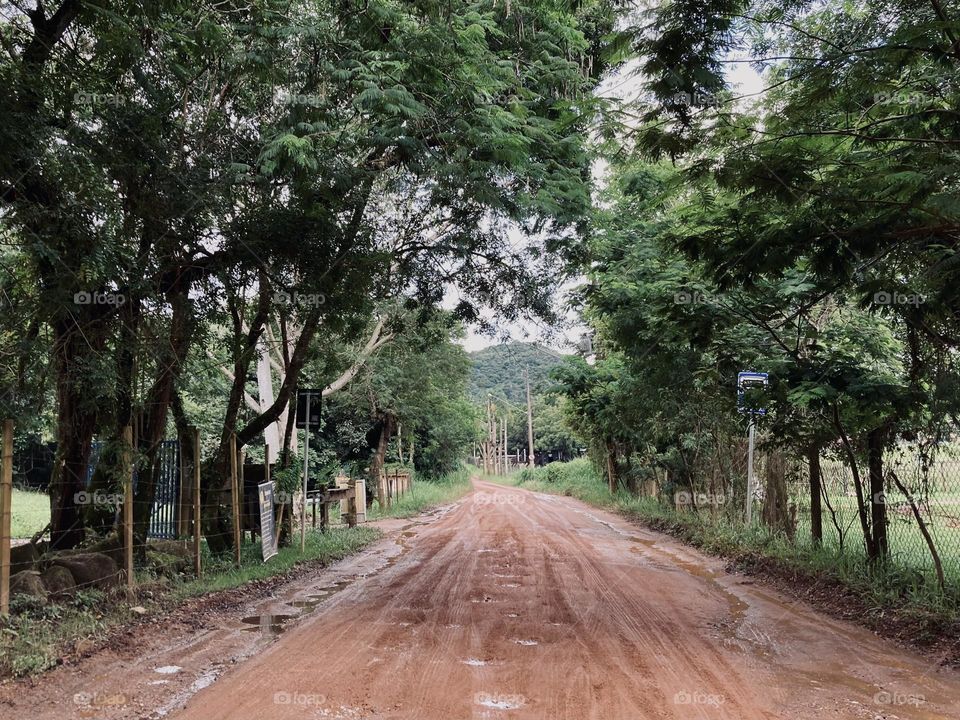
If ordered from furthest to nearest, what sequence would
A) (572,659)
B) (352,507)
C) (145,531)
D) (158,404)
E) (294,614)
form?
(352,507)
(145,531)
(158,404)
(294,614)
(572,659)

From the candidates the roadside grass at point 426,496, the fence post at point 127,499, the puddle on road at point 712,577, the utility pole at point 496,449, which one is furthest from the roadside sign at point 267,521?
the utility pole at point 496,449

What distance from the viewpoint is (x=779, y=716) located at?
466 centimetres

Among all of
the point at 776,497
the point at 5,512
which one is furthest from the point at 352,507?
the point at 5,512

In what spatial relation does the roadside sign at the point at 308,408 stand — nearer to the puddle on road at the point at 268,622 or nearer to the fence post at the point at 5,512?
the puddle on road at the point at 268,622

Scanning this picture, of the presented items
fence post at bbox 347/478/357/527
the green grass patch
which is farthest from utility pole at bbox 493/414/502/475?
the green grass patch

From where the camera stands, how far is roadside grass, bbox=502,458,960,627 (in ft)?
23.6

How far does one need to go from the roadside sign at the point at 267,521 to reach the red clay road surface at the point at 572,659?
1941 millimetres

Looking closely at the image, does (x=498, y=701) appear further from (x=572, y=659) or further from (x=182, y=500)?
(x=182, y=500)

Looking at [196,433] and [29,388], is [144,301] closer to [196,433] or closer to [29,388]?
[29,388]

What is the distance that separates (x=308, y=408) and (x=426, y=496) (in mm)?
16155

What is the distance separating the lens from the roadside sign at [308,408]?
12.6 meters

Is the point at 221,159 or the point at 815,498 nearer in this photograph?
the point at 221,159

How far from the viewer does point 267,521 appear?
11008 millimetres

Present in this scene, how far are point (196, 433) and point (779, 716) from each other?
809 centimetres
